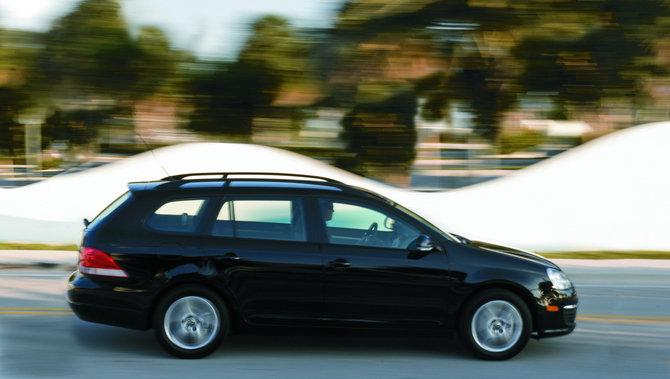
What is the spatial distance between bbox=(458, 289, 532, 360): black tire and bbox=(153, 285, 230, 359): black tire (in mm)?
1946

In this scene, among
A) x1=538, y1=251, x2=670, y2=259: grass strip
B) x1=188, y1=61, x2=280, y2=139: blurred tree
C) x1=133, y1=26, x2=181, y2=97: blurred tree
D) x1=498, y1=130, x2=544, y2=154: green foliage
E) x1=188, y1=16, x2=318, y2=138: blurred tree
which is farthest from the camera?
x1=133, y1=26, x2=181, y2=97: blurred tree

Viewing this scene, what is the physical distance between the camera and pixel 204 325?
5.52 m

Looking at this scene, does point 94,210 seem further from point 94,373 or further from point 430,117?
point 94,373

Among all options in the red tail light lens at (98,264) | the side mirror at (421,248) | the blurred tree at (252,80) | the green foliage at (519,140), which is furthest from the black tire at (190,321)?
the green foliage at (519,140)

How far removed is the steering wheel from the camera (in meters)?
5.66

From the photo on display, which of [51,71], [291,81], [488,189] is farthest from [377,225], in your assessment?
[51,71]

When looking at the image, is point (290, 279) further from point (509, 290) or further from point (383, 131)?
point (383, 131)

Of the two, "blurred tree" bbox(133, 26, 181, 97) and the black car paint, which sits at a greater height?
"blurred tree" bbox(133, 26, 181, 97)

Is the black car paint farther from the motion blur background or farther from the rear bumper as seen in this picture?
the motion blur background

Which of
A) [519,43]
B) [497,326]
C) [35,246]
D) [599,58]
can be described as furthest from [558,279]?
[599,58]

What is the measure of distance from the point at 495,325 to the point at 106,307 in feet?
10.3

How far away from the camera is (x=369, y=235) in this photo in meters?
5.70

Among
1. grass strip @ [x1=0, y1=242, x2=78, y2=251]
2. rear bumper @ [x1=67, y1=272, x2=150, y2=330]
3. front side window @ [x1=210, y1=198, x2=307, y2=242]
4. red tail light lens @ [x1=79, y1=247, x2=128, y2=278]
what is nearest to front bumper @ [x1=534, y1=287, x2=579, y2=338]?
front side window @ [x1=210, y1=198, x2=307, y2=242]

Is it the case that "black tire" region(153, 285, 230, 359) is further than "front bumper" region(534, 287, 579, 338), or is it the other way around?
"front bumper" region(534, 287, 579, 338)
